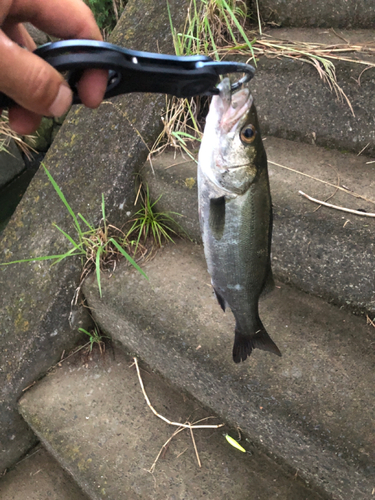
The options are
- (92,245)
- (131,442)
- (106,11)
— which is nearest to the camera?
(131,442)

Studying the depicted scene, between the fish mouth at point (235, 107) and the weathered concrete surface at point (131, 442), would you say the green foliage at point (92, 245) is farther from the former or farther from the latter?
the fish mouth at point (235, 107)

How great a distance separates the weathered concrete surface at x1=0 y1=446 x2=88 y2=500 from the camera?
5.72 feet

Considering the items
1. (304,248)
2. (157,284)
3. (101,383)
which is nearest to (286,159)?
(304,248)

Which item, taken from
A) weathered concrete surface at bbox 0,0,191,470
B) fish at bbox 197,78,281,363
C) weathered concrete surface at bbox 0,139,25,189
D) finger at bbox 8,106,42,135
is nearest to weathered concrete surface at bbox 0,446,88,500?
weathered concrete surface at bbox 0,0,191,470

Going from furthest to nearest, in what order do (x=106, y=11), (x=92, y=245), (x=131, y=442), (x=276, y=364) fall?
(x=106, y=11), (x=92, y=245), (x=131, y=442), (x=276, y=364)

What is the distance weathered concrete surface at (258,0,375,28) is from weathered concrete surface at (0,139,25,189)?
2551 millimetres

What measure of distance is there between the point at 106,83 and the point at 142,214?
3.80 ft

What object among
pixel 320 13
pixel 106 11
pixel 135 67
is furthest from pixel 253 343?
pixel 106 11

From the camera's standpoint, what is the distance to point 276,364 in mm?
Answer: 1456

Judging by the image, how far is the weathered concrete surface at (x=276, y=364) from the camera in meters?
1.25

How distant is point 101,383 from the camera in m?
1.83

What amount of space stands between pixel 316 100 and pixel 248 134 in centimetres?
87

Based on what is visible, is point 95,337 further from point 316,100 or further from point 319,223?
point 316,100

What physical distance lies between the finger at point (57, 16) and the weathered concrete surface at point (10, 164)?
2707 millimetres
